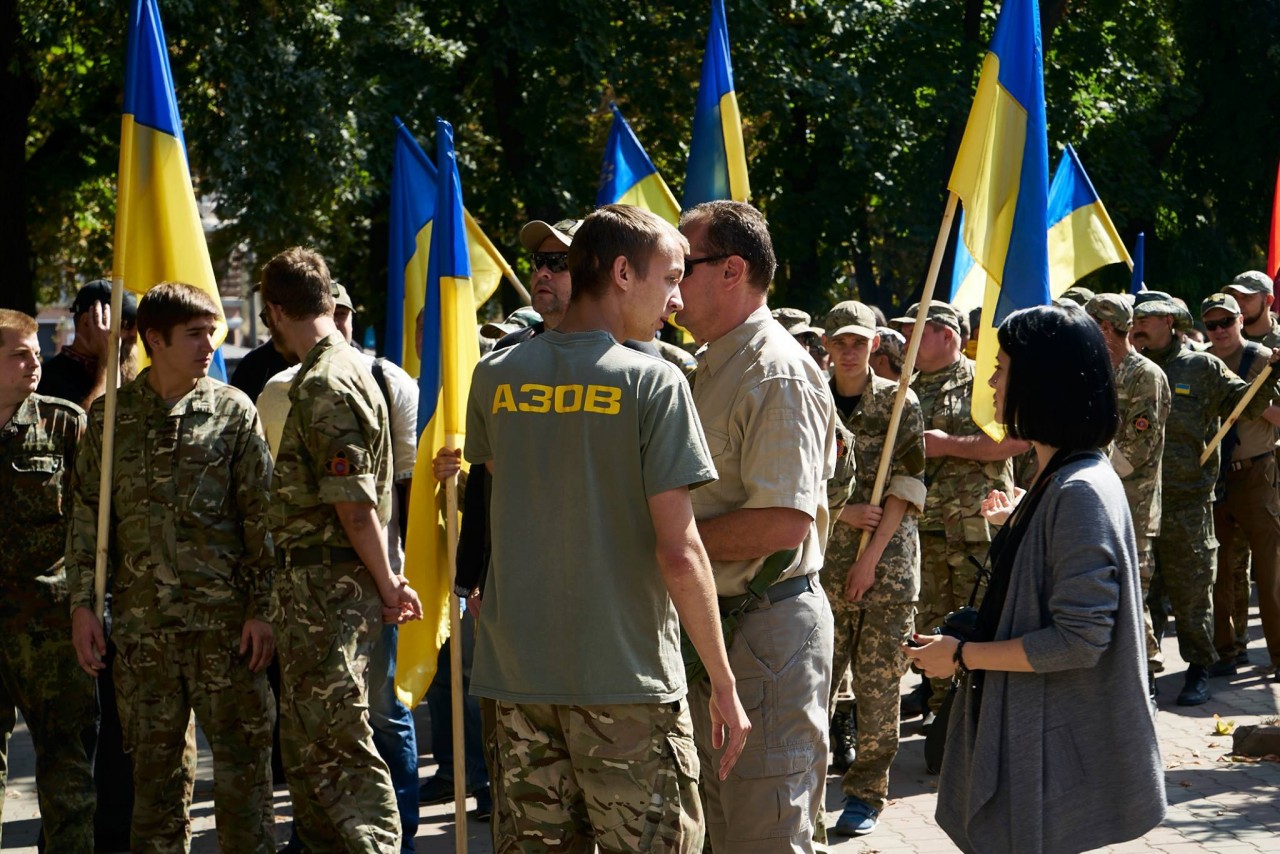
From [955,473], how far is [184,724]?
14.5 feet

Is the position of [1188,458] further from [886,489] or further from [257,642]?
[257,642]

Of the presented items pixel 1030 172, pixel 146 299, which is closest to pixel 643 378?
pixel 146 299

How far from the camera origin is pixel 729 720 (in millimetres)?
3613

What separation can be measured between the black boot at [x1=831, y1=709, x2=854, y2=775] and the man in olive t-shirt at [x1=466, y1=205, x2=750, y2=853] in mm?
4199

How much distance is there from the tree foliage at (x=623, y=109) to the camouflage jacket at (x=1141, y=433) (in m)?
9.28

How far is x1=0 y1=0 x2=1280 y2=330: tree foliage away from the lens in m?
15.1

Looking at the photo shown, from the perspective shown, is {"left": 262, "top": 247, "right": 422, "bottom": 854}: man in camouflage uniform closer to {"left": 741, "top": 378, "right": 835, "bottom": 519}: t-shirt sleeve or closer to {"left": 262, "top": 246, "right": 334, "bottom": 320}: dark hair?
{"left": 262, "top": 246, "right": 334, "bottom": 320}: dark hair

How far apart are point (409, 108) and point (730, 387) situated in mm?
14637

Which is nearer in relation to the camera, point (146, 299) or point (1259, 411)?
point (146, 299)

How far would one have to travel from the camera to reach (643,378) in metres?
3.52

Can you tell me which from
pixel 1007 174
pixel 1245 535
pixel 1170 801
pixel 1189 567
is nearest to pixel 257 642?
pixel 1007 174

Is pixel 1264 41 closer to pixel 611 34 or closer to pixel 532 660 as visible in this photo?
pixel 611 34

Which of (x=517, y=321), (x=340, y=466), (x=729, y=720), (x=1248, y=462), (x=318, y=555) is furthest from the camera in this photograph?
(x=1248, y=462)

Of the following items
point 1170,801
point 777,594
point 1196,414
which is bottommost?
point 1170,801
